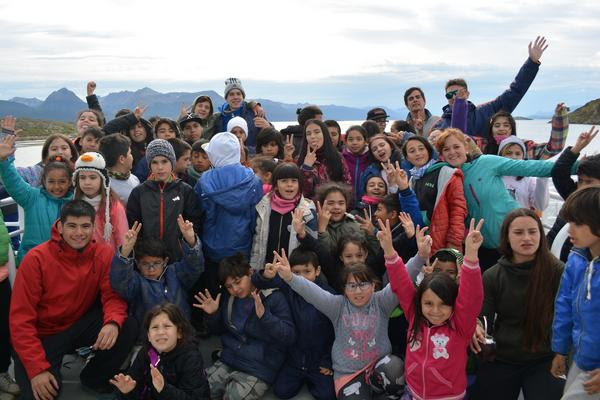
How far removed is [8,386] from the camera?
365 centimetres

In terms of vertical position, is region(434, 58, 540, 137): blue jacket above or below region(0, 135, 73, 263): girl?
above

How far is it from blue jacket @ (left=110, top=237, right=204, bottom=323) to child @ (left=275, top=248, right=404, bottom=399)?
2.70 ft

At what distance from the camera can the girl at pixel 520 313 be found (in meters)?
3.22

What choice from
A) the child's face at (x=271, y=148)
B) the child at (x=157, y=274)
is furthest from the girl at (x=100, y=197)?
the child's face at (x=271, y=148)

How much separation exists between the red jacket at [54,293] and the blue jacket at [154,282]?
15 cm

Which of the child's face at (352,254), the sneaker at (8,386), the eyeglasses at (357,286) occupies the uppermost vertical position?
the child's face at (352,254)

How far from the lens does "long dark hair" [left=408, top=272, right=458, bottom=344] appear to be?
10.3ft

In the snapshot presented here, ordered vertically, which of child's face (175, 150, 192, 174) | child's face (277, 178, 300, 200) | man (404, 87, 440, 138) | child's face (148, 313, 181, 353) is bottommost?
child's face (148, 313, 181, 353)

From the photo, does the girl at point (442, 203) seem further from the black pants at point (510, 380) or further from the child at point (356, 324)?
the black pants at point (510, 380)

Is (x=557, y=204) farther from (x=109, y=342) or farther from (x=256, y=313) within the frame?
(x=109, y=342)

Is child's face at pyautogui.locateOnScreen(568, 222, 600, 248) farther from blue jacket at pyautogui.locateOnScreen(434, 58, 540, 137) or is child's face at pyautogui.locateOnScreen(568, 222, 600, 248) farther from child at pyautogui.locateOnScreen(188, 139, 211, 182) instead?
child at pyautogui.locateOnScreen(188, 139, 211, 182)

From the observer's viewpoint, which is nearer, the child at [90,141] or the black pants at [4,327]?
the black pants at [4,327]

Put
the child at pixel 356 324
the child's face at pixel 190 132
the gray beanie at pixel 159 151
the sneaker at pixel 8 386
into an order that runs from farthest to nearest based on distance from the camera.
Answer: the child's face at pixel 190 132 < the gray beanie at pixel 159 151 < the sneaker at pixel 8 386 < the child at pixel 356 324

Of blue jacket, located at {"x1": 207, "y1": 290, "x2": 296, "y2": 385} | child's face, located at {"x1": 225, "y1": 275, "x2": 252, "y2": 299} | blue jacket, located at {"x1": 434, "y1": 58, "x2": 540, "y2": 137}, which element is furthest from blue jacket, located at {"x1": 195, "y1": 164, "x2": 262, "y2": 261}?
blue jacket, located at {"x1": 434, "y1": 58, "x2": 540, "y2": 137}
